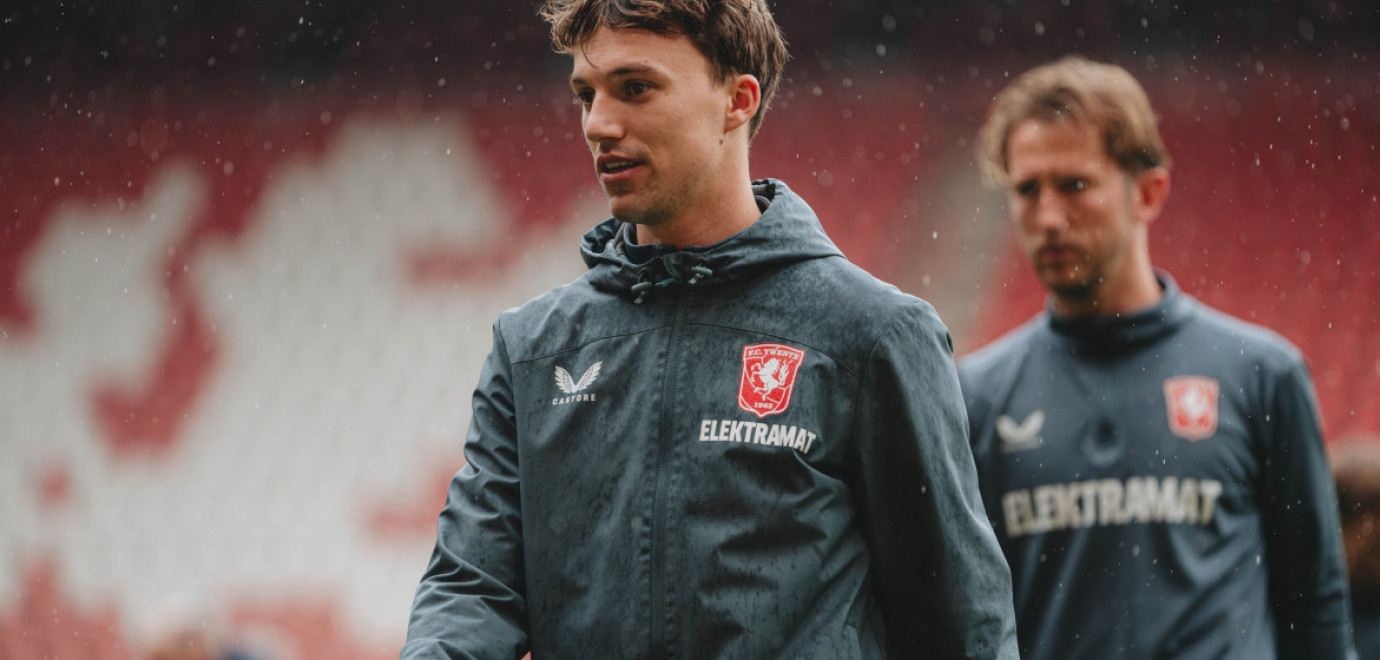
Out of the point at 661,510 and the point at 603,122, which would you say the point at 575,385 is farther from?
the point at 603,122

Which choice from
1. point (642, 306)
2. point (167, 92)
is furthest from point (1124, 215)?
point (167, 92)

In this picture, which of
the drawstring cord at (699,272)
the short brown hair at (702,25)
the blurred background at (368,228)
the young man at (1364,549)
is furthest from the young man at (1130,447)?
the blurred background at (368,228)

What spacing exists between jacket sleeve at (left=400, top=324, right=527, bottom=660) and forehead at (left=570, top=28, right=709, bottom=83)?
417 mm

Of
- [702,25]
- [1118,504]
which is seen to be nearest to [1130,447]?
[1118,504]

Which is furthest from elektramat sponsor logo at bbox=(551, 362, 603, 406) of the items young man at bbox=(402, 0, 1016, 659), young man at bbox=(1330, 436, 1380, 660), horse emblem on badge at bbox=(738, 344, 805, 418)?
young man at bbox=(1330, 436, 1380, 660)

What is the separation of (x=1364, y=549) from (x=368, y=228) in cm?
739

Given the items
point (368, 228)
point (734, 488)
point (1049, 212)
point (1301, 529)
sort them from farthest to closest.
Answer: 1. point (368, 228)
2. point (1049, 212)
3. point (1301, 529)
4. point (734, 488)

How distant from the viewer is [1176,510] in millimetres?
2621

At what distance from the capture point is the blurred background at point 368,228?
28.0 feet

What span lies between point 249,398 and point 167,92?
2.14 m

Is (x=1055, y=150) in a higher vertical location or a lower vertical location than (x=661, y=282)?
higher

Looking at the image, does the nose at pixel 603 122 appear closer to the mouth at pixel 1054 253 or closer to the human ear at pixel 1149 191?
the mouth at pixel 1054 253

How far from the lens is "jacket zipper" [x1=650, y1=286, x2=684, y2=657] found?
175 centimetres

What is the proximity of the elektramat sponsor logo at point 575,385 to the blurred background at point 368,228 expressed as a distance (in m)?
6.68
